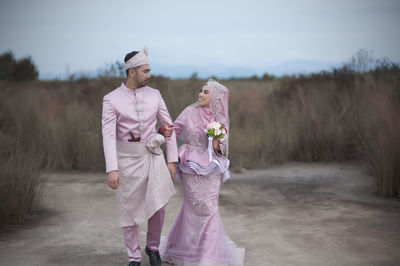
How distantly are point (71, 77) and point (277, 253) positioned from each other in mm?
16697

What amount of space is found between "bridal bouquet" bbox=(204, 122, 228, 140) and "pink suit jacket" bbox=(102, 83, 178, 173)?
399 millimetres

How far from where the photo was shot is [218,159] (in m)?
4.38

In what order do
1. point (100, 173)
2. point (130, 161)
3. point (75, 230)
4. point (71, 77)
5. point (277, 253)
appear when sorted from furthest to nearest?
point (71, 77), point (100, 173), point (75, 230), point (277, 253), point (130, 161)

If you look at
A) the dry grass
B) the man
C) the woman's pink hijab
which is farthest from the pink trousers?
the dry grass

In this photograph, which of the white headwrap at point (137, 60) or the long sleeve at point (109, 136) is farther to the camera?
the white headwrap at point (137, 60)

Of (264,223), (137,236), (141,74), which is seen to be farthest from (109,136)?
(264,223)

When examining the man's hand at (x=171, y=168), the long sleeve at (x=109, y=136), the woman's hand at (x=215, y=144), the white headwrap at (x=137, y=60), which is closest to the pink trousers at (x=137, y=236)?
the man's hand at (x=171, y=168)

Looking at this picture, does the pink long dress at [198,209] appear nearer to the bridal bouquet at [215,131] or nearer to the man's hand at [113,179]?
the bridal bouquet at [215,131]

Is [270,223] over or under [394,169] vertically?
under

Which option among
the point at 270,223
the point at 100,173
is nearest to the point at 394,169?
the point at 270,223

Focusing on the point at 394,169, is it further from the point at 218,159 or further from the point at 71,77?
the point at 71,77

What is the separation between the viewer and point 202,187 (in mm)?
4359

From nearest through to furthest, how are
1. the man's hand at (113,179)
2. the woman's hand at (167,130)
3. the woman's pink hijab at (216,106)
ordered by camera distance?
the man's hand at (113,179) < the woman's hand at (167,130) < the woman's pink hijab at (216,106)

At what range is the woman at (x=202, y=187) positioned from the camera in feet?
14.1
